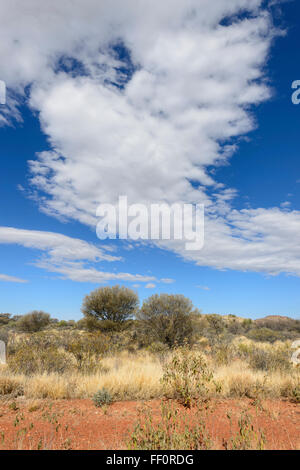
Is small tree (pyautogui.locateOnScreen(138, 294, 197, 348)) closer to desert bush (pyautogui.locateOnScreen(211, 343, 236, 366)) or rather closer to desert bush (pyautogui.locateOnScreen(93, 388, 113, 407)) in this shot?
desert bush (pyautogui.locateOnScreen(211, 343, 236, 366))

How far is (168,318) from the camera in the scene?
16.2m

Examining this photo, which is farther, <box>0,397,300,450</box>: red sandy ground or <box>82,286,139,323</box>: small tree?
<box>82,286,139,323</box>: small tree

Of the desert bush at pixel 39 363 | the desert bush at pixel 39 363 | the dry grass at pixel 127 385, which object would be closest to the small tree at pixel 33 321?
the desert bush at pixel 39 363

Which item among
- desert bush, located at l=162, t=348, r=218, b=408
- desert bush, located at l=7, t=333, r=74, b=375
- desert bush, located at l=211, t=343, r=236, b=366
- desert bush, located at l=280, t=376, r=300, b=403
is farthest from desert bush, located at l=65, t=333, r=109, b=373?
desert bush, located at l=280, t=376, r=300, b=403

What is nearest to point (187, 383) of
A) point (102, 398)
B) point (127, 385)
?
point (127, 385)

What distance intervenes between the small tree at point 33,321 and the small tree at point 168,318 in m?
16.8

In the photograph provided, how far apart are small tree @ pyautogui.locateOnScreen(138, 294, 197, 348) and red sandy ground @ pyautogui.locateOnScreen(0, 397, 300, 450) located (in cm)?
953

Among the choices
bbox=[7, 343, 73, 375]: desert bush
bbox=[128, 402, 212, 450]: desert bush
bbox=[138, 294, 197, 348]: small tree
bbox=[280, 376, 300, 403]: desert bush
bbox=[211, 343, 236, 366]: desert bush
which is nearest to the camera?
bbox=[128, 402, 212, 450]: desert bush

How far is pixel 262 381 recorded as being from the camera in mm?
7410

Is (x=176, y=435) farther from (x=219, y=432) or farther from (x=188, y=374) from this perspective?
(x=188, y=374)

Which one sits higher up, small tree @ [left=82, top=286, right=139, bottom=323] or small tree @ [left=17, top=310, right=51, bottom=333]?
small tree @ [left=82, top=286, right=139, bottom=323]

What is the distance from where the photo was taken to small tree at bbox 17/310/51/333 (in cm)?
2859

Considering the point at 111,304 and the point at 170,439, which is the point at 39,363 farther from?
the point at 111,304
